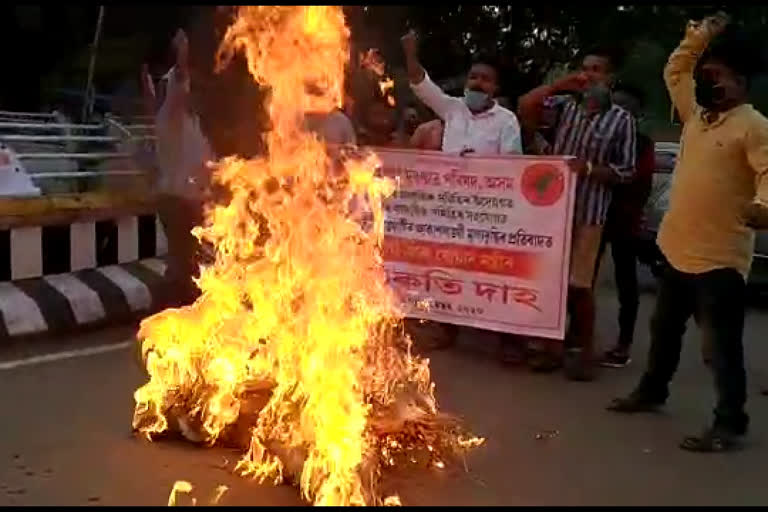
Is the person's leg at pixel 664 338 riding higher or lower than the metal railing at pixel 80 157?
lower

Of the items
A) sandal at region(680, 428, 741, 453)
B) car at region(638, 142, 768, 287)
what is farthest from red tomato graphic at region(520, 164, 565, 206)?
car at region(638, 142, 768, 287)

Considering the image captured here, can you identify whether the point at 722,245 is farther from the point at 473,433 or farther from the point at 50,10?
the point at 50,10

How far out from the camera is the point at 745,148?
5.38 metres

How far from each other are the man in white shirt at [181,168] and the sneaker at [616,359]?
288 centimetres

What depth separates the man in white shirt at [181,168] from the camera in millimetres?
7770

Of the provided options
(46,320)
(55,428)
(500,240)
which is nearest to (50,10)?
(46,320)

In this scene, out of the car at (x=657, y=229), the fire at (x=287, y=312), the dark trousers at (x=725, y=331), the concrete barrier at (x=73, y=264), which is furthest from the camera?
the car at (x=657, y=229)

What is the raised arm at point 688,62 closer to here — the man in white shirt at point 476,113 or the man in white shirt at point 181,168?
the man in white shirt at point 476,113

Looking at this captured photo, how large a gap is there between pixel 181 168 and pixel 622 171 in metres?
3.01

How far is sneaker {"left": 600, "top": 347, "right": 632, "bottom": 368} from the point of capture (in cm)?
730

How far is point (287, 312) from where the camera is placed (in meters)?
4.99

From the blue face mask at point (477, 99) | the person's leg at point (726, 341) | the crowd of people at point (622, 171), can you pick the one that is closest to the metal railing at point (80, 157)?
the crowd of people at point (622, 171)

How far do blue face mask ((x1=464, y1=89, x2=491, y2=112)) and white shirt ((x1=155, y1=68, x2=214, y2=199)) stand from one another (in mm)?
1884

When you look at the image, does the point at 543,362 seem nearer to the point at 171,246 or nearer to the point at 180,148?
the point at 171,246
